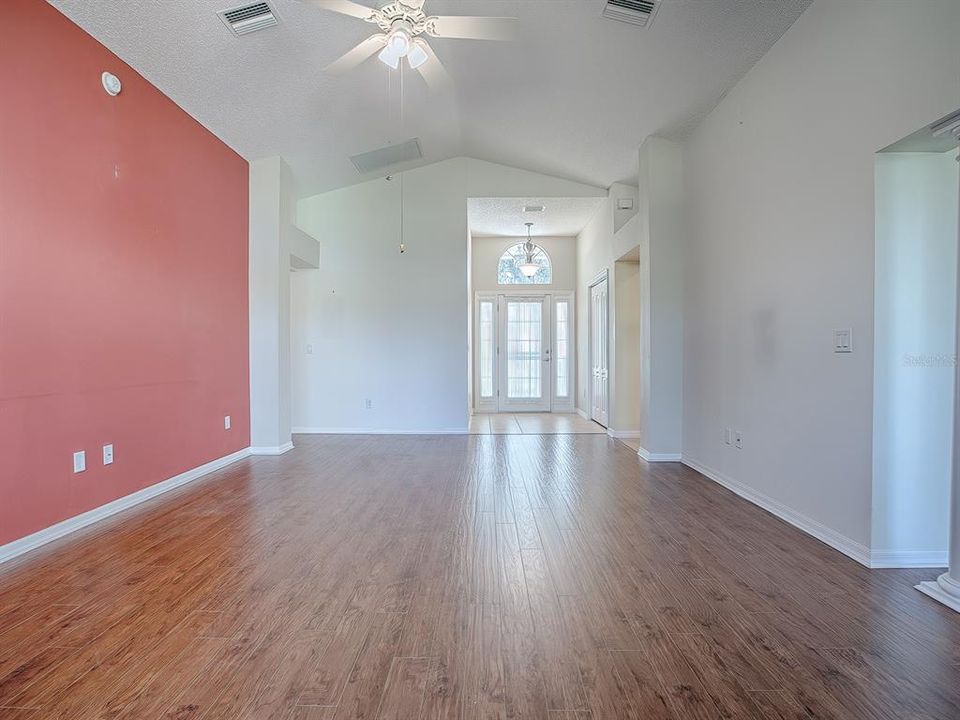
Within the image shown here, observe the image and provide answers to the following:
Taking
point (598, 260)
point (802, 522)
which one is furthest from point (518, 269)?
point (802, 522)

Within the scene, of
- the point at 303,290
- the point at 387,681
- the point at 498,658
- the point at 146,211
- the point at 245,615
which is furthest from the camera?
the point at 303,290

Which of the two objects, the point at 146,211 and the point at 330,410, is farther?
the point at 330,410

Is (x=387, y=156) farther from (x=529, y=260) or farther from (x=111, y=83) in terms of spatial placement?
(x=529, y=260)

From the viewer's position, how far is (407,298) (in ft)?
20.7

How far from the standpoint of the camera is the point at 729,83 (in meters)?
3.58

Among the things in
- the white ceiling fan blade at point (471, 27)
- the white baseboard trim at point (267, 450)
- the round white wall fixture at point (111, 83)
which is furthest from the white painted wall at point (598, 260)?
the round white wall fixture at point (111, 83)

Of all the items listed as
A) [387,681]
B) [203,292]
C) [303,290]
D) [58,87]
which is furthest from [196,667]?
[303,290]

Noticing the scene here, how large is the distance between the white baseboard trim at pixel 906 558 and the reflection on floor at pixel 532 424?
4.08 metres

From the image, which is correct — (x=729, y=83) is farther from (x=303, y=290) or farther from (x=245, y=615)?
(x=303, y=290)

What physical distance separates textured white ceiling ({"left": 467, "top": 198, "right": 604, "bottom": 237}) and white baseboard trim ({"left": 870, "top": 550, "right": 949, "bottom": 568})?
5.03m

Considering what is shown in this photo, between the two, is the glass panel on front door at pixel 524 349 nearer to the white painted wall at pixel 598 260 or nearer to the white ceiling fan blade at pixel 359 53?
the white painted wall at pixel 598 260

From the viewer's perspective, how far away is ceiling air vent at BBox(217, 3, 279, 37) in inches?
120

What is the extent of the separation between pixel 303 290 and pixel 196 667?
535 cm

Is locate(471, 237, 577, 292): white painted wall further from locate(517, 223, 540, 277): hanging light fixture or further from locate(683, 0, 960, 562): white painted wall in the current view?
locate(683, 0, 960, 562): white painted wall
